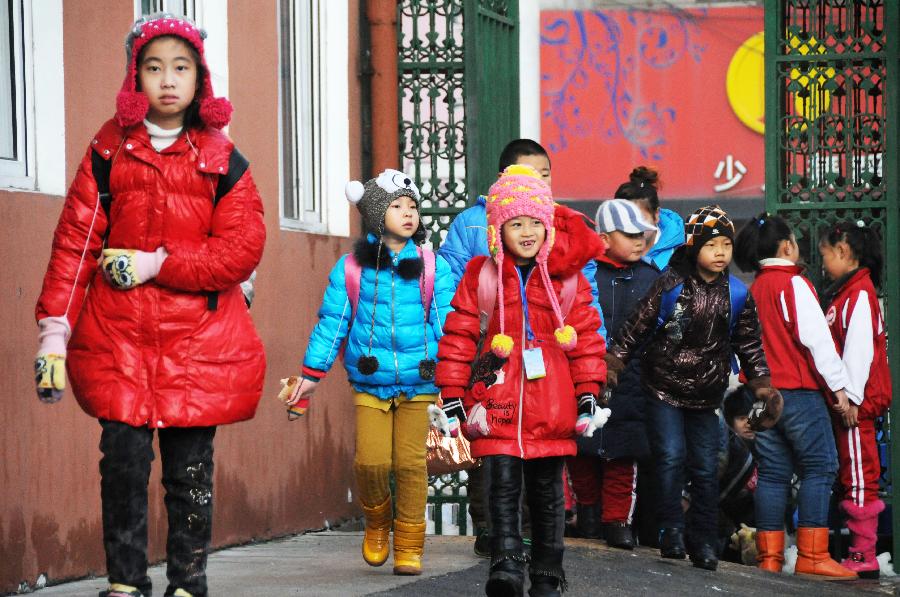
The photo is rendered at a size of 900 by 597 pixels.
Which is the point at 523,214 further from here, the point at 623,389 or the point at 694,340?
the point at 623,389

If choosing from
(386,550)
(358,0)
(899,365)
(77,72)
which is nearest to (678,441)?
(386,550)

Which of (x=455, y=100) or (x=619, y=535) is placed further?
(x=455, y=100)

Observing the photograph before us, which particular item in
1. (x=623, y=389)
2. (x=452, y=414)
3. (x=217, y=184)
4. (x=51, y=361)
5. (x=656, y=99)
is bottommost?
(x=623, y=389)

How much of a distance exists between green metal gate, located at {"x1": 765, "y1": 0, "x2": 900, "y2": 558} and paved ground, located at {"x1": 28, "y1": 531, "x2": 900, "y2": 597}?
2.15 m

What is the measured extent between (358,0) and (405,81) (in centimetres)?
70

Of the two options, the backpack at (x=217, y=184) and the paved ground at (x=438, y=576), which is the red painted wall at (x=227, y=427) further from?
the backpack at (x=217, y=184)

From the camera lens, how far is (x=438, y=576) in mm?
7449

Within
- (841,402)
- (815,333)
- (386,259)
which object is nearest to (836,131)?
(815,333)

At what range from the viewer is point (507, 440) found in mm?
6730

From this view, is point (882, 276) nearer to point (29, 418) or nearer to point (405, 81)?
point (405, 81)

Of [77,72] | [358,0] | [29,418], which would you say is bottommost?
[29,418]

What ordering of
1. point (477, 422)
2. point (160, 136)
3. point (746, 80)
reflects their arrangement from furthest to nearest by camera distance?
point (746, 80)
point (477, 422)
point (160, 136)

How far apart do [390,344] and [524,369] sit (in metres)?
0.94

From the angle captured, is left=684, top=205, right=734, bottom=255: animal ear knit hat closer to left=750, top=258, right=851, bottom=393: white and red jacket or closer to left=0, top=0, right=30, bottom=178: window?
left=750, top=258, right=851, bottom=393: white and red jacket
